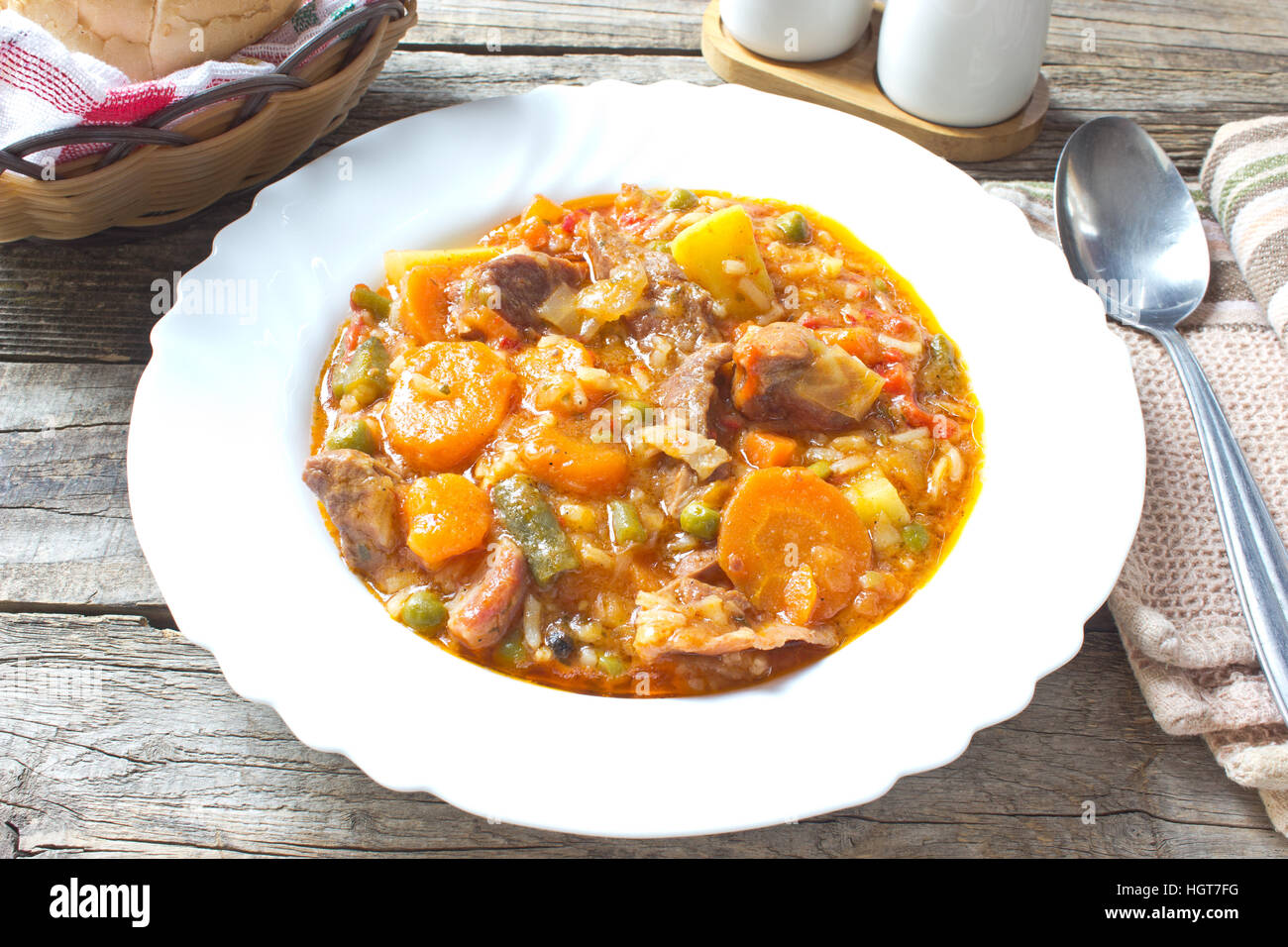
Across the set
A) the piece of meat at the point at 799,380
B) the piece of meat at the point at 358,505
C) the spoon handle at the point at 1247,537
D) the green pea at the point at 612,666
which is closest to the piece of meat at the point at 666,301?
the piece of meat at the point at 799,380


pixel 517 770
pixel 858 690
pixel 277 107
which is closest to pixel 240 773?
pixel 517 770

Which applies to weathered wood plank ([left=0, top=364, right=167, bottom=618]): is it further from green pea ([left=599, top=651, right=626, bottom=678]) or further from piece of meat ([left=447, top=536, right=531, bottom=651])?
green pea ([left=599, top=651, right=626, bottom=678])

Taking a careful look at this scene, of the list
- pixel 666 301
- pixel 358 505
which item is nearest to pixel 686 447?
pixel 666 301

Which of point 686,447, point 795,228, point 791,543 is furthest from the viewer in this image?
point 795,228

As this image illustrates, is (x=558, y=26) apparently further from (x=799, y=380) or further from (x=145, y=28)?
(x=799, y=380)

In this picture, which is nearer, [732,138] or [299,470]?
[299,470]

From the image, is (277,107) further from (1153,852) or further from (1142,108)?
(1142,108)
